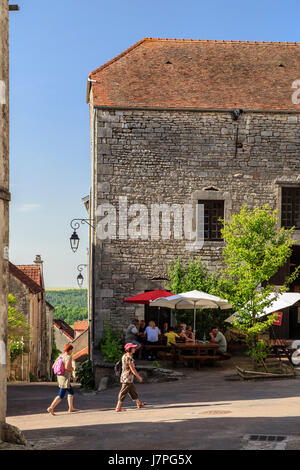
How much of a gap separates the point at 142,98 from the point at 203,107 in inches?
80.5

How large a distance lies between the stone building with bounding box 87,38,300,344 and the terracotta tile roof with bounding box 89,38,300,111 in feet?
0.21

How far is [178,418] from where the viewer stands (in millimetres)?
11547

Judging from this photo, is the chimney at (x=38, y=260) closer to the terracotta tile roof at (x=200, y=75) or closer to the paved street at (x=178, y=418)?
the terracotta tile roof at (x=200, y=75)

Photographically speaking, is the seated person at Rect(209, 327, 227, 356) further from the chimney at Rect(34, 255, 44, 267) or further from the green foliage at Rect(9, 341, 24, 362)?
the chimney at Rect(34, 255, 44, 267)

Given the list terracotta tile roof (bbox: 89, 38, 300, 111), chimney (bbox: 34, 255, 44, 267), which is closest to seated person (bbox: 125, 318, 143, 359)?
terracotta tile roof (bbox: 89, 38, 300, 111)

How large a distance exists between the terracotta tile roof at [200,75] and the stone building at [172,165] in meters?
0.06

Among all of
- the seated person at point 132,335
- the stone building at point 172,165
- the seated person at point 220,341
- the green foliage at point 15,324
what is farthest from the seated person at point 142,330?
the green foliage at point 15,324

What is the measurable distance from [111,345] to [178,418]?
8.87 m

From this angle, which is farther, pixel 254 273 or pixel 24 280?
pixel 24 280

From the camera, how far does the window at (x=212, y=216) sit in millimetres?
22609

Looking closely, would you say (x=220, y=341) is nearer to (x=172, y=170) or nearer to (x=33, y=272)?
(x=172, y=170)

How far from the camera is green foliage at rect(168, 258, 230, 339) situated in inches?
854

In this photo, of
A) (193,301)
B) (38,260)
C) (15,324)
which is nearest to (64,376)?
(193,301)
